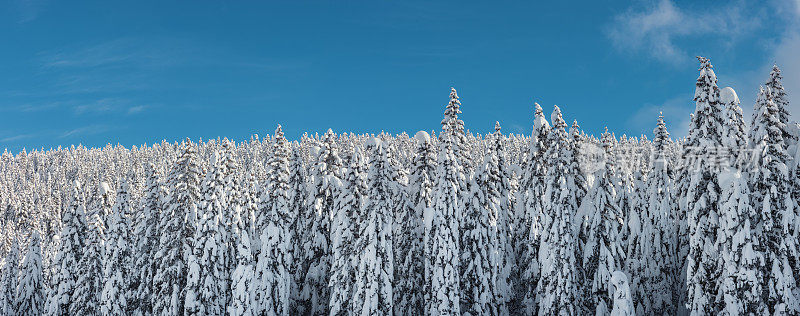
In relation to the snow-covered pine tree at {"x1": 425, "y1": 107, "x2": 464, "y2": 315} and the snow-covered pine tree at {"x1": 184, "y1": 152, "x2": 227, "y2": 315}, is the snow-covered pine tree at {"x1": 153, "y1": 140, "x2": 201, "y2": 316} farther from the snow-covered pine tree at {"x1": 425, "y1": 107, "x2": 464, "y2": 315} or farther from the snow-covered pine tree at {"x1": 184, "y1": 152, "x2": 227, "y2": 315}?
→ the snow-covered pine tree at {"x1": 425, "y1": 107, "x2": 464, "y2": 315}

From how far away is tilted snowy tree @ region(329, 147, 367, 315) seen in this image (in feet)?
100

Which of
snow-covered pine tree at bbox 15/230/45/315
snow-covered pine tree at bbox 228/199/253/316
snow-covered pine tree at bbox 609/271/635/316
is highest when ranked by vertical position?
snow-covered pine tree at bbox 15/230/45/315

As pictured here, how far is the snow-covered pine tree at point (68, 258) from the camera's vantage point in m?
40.5

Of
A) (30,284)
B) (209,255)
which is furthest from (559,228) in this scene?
(30,284)

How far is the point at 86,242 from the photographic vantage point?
40.2 metres

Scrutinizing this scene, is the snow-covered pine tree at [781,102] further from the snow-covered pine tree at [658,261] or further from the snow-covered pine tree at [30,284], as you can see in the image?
the snow-covered pine tree at [30,284]

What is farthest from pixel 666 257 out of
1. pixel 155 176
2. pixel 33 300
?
pixel 33 300

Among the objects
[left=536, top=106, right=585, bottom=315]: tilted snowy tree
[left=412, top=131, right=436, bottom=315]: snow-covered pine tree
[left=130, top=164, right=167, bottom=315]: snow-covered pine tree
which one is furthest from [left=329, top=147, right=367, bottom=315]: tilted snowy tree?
[left=130, top=164, right=167, bottom=315]: snow-covered pine tree

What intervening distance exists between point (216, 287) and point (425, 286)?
1293 cm

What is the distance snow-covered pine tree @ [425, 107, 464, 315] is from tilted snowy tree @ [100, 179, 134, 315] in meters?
21.7

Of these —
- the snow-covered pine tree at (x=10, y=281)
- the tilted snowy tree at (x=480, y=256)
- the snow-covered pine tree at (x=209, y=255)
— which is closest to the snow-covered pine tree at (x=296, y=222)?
the snow-covered pine tree at (x=209, y=255)

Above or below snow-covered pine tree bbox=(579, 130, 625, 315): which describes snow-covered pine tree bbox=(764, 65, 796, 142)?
above

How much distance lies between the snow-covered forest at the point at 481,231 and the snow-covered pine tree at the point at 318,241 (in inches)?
3.6

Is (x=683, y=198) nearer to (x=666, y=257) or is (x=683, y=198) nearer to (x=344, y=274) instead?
(x=666, y=257)
